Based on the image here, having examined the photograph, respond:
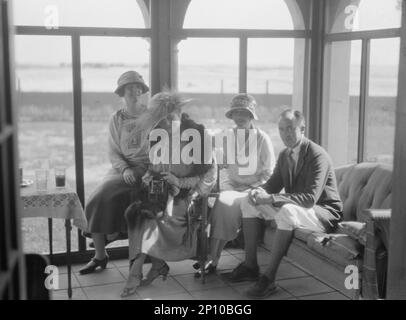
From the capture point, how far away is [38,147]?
4527 millimetres

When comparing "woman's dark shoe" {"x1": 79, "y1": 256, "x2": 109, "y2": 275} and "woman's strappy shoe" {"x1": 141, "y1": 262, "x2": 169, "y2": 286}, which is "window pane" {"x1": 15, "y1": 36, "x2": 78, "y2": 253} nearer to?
"woman's dark shoe" {"x1": 79, "y1": 256, "x2": 109, "y2": 275}

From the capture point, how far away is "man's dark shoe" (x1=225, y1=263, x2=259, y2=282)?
13.9 ft

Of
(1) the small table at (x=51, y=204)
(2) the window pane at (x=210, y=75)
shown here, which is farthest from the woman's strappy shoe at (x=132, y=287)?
(2) the window pane at (x=210, y=75)

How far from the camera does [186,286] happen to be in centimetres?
417

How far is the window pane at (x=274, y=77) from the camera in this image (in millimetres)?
5043

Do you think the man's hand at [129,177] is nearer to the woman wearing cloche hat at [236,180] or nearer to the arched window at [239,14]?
the woman wearing cloche hat at [236,180]

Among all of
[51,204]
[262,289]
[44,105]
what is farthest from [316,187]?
[44,105]

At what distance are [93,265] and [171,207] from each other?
792 millimetres

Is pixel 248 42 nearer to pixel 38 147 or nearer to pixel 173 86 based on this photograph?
pixel 173 86

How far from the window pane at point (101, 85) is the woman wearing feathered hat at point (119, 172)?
0.45 feet

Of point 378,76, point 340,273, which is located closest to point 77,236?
point 340,273

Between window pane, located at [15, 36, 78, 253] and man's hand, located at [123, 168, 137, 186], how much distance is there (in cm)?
53

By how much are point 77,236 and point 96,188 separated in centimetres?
52

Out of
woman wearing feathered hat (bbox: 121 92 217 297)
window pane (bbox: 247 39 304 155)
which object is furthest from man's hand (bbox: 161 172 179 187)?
window pane (bbox: 247 39 304 155)
